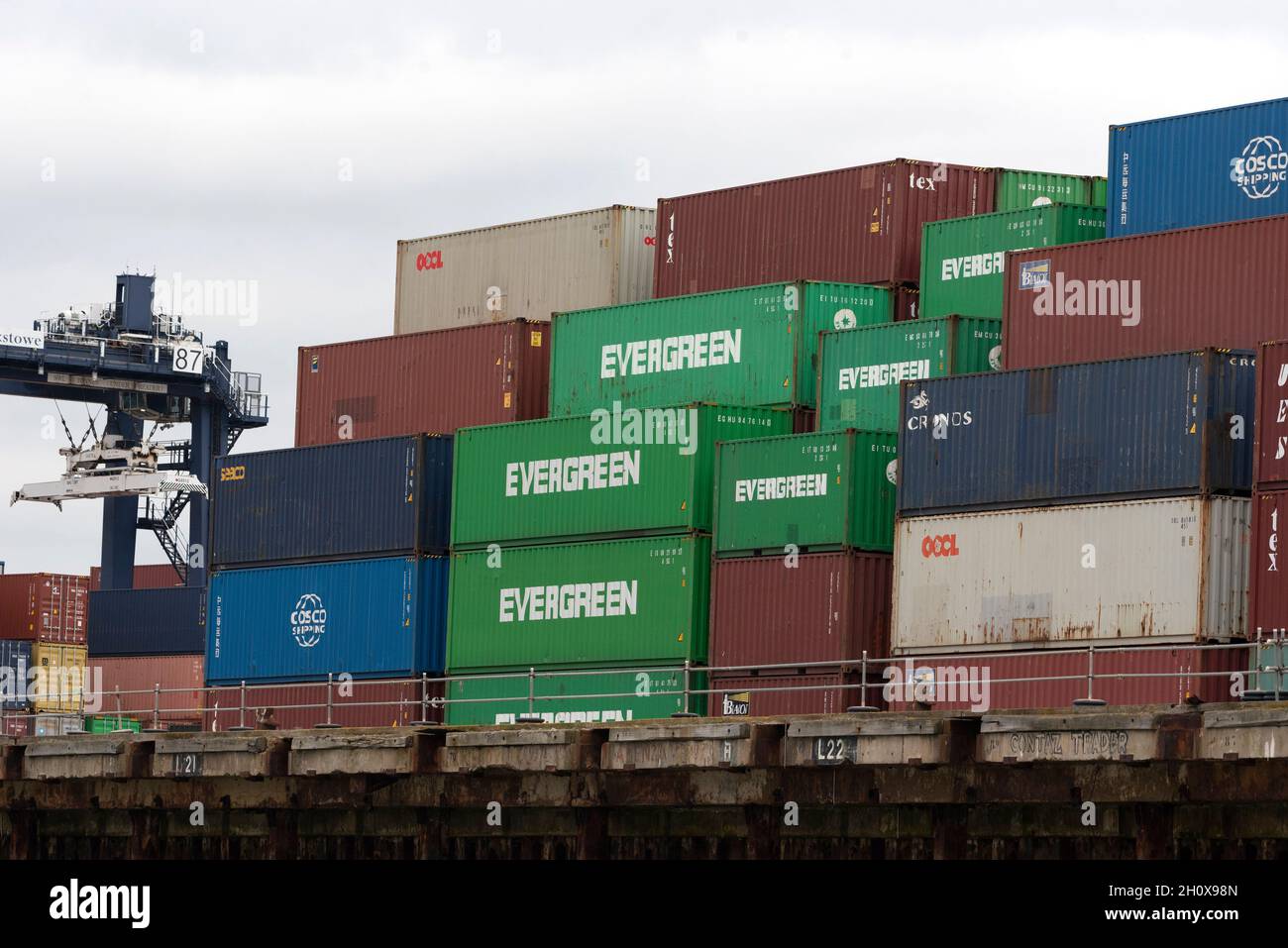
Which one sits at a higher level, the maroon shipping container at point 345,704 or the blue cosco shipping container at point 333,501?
the blue cosco shipping container at point 333,501

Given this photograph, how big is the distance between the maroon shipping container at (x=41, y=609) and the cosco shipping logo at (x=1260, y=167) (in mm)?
50590

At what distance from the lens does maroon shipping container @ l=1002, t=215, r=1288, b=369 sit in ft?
123

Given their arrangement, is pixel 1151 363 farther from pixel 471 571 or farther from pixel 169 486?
pixel 169 486

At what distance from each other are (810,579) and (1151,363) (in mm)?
7187

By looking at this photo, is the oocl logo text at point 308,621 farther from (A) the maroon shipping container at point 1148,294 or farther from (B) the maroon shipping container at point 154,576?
(B) the maroon shipping container at point 154,576

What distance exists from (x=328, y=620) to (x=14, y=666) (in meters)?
33.0

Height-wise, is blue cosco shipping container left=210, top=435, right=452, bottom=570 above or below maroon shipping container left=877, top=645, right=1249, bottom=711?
above

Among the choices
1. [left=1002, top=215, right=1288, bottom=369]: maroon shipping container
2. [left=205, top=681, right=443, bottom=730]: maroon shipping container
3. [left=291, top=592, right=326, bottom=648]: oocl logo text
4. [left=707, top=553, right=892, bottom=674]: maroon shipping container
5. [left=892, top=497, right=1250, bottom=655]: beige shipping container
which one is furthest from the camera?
[left=291, top=592, right=326, bottom=648]: oocl logo text

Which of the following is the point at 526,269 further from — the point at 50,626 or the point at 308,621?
the point at 50,626

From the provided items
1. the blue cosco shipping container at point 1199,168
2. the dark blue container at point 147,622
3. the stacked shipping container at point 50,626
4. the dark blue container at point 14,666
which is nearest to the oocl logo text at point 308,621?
the blue cosco shipping container at point 1199,168

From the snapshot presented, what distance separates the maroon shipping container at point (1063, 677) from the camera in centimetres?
3547

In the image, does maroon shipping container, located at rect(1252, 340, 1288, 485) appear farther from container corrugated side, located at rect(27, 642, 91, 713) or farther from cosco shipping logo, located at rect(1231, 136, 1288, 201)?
container corrugated side, located at rect(27, 642, 91, 713)

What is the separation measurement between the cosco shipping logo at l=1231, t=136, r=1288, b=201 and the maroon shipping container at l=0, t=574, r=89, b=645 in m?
50.6

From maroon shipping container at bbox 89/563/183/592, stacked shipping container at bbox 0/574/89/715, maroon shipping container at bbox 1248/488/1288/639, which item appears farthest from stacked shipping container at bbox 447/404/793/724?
maroon shipping container at bbox 89/563/183/592
